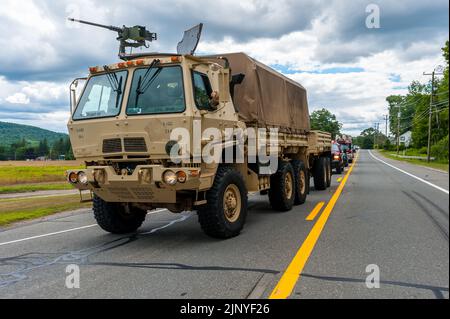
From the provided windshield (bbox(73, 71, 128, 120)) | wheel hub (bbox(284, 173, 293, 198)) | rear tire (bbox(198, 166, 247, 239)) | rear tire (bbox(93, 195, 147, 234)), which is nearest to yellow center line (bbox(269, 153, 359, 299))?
rear tire (bbox(198, 166, 247, 239))

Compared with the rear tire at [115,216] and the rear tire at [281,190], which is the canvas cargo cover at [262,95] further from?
the rear tire at [115,216]

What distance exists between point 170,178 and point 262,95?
3.82 meters

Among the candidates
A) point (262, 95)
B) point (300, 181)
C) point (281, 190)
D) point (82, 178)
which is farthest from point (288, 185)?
point (82, 178)

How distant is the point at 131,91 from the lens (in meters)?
6.70

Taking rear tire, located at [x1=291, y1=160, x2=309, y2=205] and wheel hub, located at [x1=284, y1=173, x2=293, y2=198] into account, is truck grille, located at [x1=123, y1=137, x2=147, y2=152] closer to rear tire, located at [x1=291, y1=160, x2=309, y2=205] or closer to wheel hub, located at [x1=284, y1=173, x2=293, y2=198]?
wheel hub, located at [x1=284, y1=173, x2=293, y2=198]

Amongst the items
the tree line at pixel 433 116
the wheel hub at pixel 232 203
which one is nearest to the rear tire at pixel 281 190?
the wheel hub at pixel 232 203

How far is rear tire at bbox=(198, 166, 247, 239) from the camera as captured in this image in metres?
6.66

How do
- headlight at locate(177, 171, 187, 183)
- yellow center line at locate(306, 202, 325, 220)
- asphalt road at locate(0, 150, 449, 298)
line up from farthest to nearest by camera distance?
yellow center line at locate(306, 202, 325, 220)
headlight at locate(177, 171, 187, 183)
asphalt road at locate(0, 150, 449, 298)

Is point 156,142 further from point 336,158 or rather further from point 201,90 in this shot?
point 336,158

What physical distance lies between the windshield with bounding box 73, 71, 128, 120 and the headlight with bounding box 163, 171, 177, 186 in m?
1.35

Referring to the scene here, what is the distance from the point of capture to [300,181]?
11.4 metres

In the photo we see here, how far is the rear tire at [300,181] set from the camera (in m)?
11.1

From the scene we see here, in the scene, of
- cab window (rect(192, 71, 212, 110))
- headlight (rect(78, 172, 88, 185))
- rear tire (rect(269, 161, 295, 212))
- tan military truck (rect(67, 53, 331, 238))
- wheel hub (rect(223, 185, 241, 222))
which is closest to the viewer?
tan military truck (rect(67, 53, 331, 238))

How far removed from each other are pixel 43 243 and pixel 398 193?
10.6 meters
